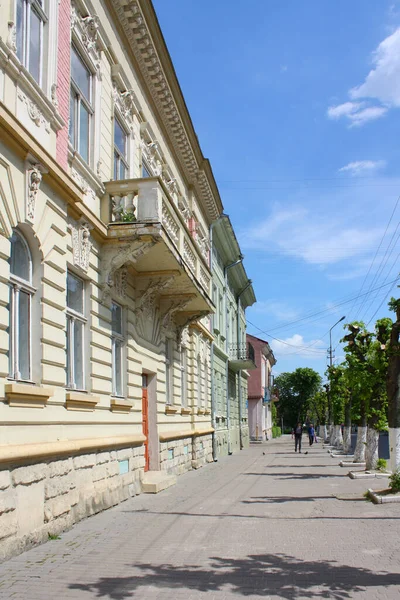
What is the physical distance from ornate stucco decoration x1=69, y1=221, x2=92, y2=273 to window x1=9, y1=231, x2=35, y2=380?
181 cm

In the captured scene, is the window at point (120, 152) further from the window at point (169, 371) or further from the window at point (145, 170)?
the window at point (169, 371)

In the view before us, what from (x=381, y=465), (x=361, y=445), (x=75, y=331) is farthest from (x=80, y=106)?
(x=361, y=445)

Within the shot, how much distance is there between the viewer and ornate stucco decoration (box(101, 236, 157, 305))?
1264cm

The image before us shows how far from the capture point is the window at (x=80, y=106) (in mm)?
11781

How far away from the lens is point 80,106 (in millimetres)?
12141

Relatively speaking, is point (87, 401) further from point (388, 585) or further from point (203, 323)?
point (203, 323)

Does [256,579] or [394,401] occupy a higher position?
[394,401]

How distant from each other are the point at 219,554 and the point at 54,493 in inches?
103

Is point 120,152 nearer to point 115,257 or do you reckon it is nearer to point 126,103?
point 126,103

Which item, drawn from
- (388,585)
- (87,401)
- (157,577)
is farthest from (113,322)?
(388,585)

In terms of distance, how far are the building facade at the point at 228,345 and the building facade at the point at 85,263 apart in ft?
33.2

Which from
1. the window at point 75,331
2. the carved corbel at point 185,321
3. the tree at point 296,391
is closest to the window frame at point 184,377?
the carved corbel at point 185,321

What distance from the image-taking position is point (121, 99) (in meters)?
14.6

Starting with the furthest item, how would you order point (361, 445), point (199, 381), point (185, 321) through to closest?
1. point (361, 445)
2. point (199, 381)
3. point (185, 321)
